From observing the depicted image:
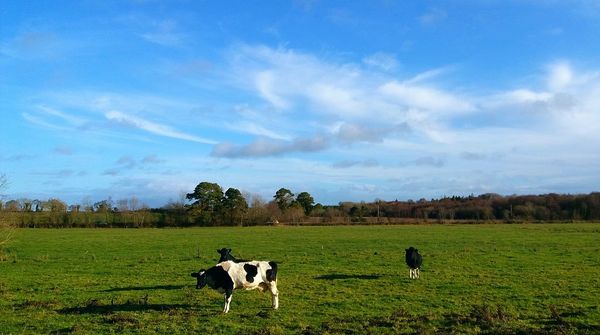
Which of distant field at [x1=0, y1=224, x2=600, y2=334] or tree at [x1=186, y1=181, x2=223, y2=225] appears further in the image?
tree at [x1=186, y1=181, x2=223, y2=225]

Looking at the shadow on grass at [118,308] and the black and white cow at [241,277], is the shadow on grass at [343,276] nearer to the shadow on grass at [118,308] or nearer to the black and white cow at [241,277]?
the black and white cow at [241,277]

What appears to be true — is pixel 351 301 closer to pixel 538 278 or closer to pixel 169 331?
pixel 169 331

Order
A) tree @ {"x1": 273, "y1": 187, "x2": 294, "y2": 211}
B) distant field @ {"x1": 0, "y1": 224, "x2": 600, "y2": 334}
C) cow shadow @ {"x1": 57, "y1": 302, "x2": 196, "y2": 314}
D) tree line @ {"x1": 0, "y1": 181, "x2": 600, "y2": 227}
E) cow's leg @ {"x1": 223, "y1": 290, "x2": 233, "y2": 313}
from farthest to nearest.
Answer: tree @ {"x1": 273, "y1": 187, "x2": 294, "y2": 211}
tree line @ {"x1": 0, "y1": 181, "x2": 600, "y2": 227}
cow shadow @ {"x1": 57, "y1": 302, "x2": 196, "y2": 314}
cow's leg @ {"x1": 223, "y1": 290, "x2": 233, "y2": 313}
distant field @ {"x1": 0, "y1": 224, "x2": 600, "y2": 334}

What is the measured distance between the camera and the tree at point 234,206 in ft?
386

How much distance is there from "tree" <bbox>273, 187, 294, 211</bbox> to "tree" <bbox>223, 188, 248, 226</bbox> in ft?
63.5

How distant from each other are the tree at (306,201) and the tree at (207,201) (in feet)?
105

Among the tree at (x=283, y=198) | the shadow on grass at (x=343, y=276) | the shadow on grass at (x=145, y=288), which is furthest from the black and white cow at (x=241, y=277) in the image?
the tree at (x=283, y=198)

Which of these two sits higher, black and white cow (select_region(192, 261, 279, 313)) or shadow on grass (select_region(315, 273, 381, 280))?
black and white cow (select_region(192, 261, 279, 313))

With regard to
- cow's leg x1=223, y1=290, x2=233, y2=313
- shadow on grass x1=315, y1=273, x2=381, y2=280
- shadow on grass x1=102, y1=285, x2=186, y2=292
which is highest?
cow's leg x1=223, y1=290, x2=233, y2=313

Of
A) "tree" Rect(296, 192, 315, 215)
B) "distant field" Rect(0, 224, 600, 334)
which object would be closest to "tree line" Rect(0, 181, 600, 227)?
"tree" Rect(296, 192, 315, 215)

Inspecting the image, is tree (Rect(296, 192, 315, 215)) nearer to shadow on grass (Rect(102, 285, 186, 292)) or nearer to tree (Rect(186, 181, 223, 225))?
tree (Rect(186, 181, 223, 225))

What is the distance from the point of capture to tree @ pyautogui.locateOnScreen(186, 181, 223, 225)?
11800 cm

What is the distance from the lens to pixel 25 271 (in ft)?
88.3

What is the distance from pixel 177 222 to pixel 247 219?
1553cm
